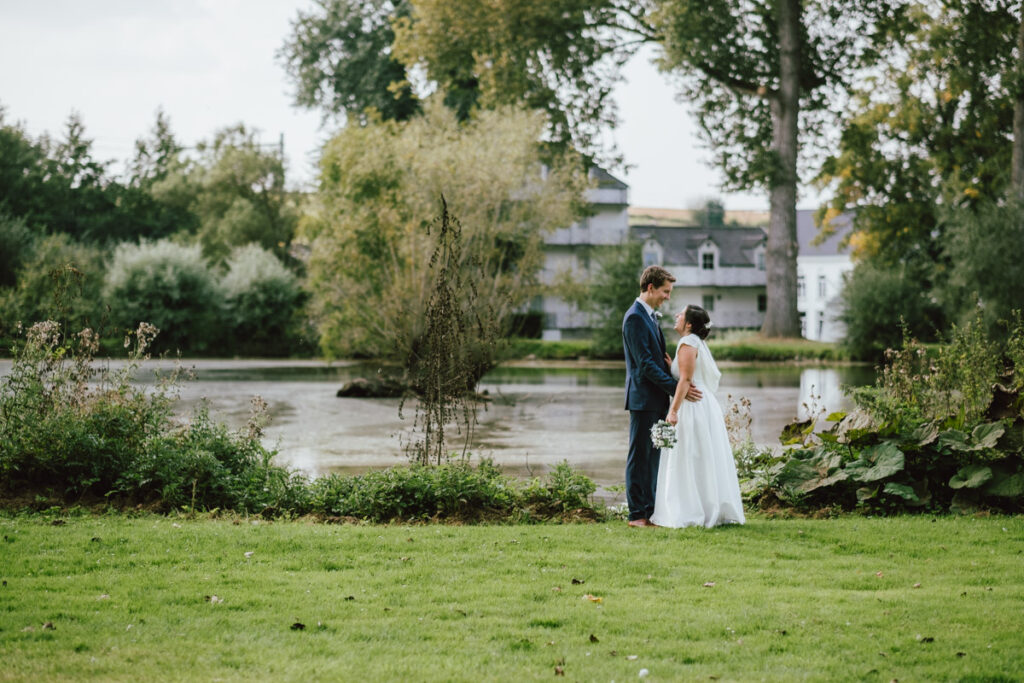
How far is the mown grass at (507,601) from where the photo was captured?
15.8 feet

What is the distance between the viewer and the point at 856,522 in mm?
8375

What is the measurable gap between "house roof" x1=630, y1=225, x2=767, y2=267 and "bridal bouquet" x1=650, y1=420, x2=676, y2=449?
219 feet

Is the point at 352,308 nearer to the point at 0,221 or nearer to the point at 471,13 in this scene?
the point at 471,13

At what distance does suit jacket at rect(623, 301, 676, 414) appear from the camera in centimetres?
855

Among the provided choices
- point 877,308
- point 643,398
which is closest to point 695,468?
point 643,398

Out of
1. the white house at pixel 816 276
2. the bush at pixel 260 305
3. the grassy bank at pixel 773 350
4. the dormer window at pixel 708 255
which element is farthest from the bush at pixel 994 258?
the white house at pixel 816 276

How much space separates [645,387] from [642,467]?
2.22 feet

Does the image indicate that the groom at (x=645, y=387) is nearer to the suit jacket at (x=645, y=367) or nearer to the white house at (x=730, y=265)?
the suit jacket at (x=645, y=367)

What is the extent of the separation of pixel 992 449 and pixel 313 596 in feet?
20.3

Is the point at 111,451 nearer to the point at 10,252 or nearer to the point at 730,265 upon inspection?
the point at 10,252

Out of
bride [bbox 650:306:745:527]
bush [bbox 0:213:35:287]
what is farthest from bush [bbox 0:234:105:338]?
bride [bbox 650:306:745:527]

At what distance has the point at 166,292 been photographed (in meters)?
47.4

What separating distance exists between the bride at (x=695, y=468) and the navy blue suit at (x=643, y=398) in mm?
168

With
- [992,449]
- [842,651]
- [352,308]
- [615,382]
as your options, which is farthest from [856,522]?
[615,382]
